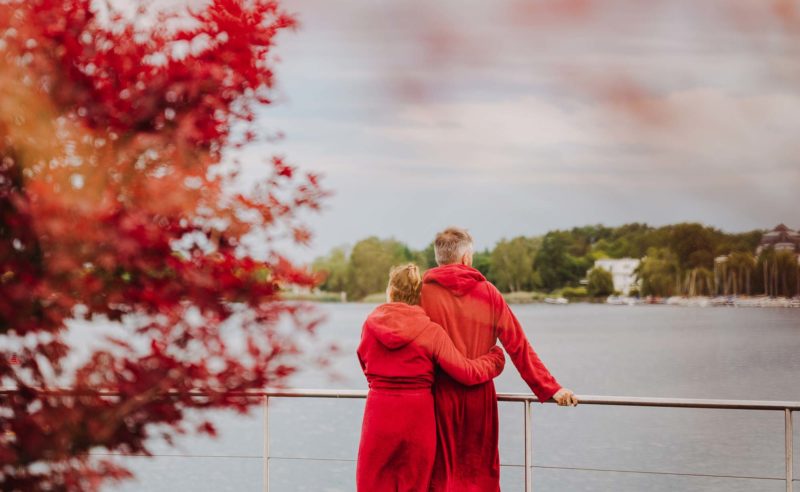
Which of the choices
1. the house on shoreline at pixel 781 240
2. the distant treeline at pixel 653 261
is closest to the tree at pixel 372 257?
the distant treeline at pixel 653 261

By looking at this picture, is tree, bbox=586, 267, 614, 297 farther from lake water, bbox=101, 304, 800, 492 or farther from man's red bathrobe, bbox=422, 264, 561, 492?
man's red bathrobe, bbox=422, 264, 561, 492

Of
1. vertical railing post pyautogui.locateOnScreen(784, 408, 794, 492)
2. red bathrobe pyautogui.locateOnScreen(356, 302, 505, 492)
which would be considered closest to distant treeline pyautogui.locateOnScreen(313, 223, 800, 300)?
vertical railing post pyautogui.locateOnScreen(784, 408, 794, 492)

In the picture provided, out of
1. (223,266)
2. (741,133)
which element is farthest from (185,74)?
(741,133)

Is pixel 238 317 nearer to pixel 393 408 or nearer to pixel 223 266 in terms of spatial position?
pixel 223 266

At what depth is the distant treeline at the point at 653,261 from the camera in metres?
33.4

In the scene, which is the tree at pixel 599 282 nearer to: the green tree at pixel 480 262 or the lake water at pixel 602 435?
the lake water at pixel 602 435

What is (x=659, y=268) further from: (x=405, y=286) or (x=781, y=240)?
(x=405, y=286)

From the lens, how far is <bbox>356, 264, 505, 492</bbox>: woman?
11.1 feet

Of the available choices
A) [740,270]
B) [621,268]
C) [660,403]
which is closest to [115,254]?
[660,403]

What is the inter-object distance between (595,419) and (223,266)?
122 feet

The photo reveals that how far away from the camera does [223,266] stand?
2.06 meters

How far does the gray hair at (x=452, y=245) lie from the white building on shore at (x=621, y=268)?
44.4 meters

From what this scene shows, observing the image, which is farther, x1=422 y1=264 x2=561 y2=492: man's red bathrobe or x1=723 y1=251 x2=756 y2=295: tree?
x1=723 y1=251 x2=756 y2=295: tree

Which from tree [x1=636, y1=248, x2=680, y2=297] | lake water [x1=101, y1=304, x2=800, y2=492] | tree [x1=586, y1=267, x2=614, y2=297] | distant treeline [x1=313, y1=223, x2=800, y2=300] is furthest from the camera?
tree [x1=636, y1=248, x2=680, y2=297]
